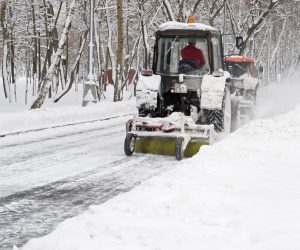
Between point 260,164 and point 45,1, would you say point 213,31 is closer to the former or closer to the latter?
point 260,164

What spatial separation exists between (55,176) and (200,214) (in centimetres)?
304

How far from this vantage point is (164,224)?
162 inches

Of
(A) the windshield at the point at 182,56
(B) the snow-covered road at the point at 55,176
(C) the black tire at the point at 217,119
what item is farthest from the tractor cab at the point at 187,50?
(B) the snow-covered road at the point at 55,176

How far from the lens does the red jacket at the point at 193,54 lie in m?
9.89

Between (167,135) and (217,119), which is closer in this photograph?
(167,135)

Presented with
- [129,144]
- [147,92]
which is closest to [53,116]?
[147,92]

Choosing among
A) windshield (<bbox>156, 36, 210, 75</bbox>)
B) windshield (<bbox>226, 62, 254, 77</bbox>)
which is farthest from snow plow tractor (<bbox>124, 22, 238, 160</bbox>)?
windshield (<bbox>226, 62, 254, 77</bbox>)

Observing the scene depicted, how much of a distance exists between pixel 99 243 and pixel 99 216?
648 mm

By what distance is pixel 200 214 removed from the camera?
14.4 ft

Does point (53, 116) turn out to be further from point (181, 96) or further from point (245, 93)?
point (245, 93)

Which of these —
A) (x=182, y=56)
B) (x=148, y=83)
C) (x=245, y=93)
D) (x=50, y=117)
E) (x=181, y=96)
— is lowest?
(x=50, y=117)

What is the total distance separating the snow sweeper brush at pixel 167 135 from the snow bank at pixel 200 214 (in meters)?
1.73

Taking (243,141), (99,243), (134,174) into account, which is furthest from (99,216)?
(243,141)

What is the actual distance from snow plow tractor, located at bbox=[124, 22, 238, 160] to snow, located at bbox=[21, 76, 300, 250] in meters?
1.75
